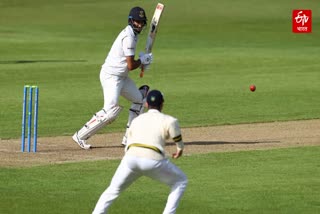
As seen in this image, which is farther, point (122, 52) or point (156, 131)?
point (122, 52)

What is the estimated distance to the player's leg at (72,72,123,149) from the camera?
62.7 feet

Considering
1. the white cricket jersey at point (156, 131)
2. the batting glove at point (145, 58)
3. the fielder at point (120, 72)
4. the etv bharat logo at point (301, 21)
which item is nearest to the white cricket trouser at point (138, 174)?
the white cricket jersey at point (156, 131)

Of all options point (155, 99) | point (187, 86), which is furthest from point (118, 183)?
point (187, 86)

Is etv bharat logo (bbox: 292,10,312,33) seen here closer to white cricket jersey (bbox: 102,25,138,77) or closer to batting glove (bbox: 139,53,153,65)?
batting glove (bbox: 139,53,153,65)

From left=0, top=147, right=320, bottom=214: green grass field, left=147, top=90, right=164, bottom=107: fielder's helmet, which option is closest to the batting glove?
left=0, top=147, right=320, bottom=214: green grass field

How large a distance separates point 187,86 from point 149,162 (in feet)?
57.8

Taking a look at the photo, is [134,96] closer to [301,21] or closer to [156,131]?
[156,131]

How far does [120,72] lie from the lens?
19109 millimetres

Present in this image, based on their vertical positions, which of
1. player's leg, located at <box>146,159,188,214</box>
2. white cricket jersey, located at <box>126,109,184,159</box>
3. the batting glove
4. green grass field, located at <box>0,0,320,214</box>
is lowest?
green grass field, located at <box>0,0,320,214</box>

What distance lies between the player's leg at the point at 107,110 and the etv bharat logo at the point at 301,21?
34.6 metres

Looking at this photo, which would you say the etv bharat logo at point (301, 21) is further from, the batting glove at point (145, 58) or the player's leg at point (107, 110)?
the player's leg at point (107, 110)

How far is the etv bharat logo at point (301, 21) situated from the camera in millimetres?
53559

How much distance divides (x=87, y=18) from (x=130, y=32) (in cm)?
4008

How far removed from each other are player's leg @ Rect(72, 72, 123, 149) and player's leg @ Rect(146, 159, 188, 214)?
Result: 6642mm
